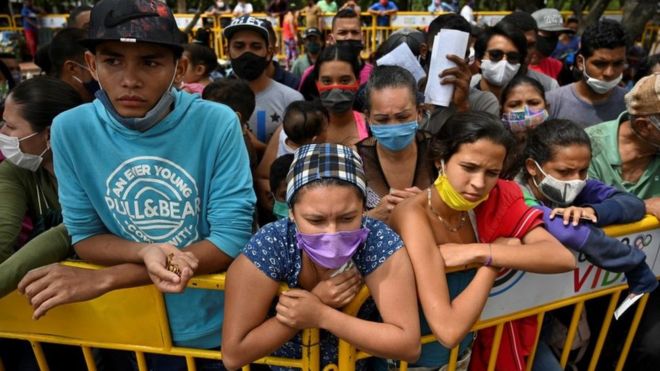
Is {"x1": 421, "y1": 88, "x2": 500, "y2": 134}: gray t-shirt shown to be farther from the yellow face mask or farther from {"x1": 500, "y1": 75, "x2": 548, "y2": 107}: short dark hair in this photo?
the yellow face mask

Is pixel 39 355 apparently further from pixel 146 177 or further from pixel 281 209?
pixel 281 209

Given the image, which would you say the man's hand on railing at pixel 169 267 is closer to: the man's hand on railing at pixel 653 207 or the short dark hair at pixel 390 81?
the short dark hair at pixel 390 81

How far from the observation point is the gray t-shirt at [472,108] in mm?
3156

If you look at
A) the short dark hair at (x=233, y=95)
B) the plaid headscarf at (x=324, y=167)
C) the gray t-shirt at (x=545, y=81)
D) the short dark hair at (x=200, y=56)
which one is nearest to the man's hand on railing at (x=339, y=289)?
the plaid headscarf at (x=324, y=167)

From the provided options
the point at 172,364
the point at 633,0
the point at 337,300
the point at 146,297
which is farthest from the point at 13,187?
the point at 633,0

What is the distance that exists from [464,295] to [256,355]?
2.59ft

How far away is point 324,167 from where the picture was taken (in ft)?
5.45

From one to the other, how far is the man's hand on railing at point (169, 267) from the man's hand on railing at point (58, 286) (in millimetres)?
208

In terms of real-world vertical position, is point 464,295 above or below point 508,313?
above

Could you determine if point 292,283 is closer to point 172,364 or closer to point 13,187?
point 172,364

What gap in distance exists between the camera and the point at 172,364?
2.03 metres

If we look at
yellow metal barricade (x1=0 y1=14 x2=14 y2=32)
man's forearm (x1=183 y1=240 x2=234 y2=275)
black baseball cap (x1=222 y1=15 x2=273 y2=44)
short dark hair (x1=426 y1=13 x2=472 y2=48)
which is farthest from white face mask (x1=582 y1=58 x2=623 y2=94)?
yellow metal barricade (x1=0 y1=14 x2=14 y2=32)

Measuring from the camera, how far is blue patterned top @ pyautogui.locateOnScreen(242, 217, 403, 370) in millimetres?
1658

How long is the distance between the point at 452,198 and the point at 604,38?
2.73m
